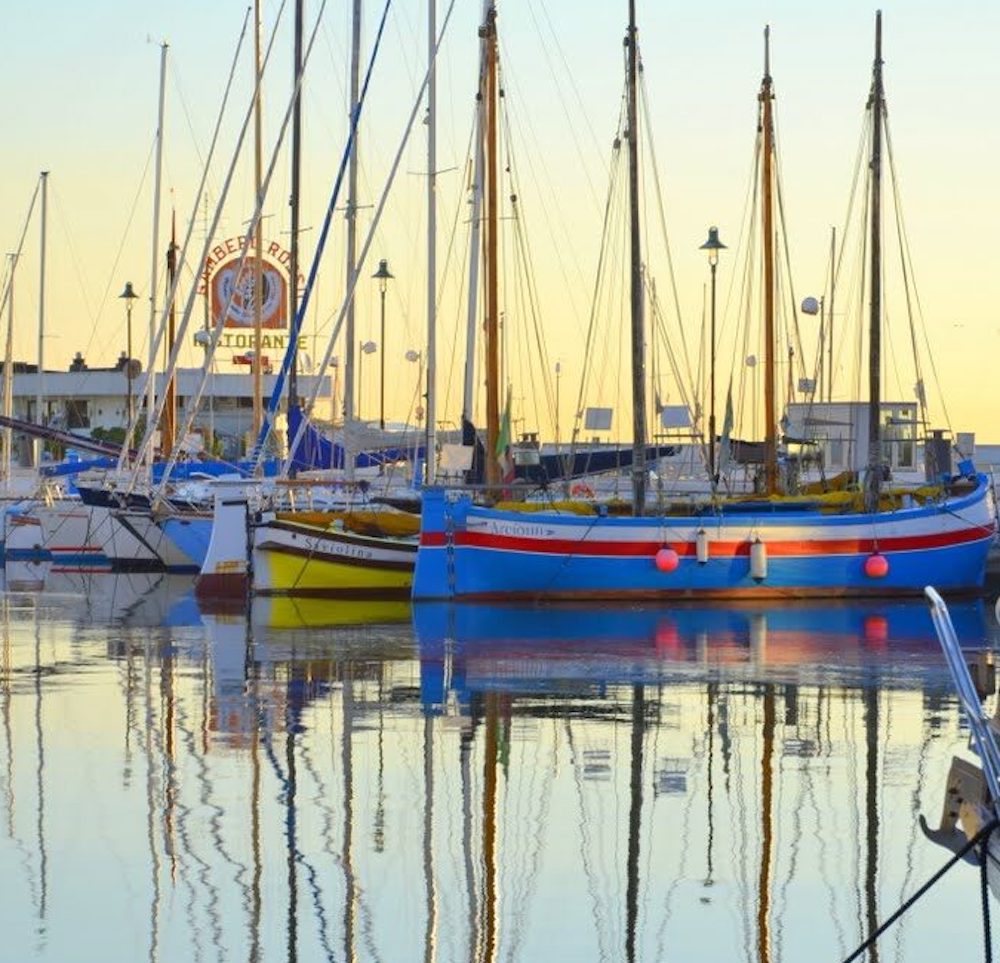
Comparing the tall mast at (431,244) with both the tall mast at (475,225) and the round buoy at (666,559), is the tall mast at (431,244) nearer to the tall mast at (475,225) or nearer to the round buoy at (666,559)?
the tall mast at (475,225)

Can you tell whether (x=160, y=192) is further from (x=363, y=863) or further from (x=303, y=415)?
(x=363, y=863)

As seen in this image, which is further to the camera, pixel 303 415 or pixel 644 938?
pixel 303 415

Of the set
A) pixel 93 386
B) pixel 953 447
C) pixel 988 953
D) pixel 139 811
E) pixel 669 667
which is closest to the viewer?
pixel 988 953

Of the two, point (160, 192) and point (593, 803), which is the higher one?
point (160, 192)

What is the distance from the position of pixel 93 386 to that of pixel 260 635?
94319 millimetres

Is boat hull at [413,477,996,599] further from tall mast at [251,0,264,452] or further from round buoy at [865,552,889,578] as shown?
tall mast at [251,0,264,452]

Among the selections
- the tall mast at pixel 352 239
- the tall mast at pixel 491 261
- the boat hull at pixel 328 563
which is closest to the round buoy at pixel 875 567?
the tall mast at pixel 491 261

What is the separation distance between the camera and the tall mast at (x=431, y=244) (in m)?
39.7

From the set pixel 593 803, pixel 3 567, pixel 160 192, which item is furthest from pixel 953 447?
pixel 593 803

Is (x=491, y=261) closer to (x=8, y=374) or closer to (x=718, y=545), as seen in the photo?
(x=718, y=545)

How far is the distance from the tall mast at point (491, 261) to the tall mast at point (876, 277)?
6668 millimetres

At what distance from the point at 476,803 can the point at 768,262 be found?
32360mm

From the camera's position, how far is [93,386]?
123625 mm

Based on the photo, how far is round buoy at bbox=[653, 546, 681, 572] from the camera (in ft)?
129
